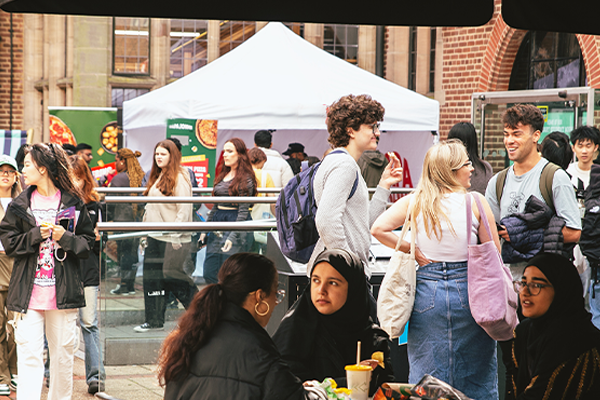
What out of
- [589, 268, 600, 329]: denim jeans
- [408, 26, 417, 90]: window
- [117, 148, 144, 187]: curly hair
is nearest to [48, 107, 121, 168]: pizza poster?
[117, 148, 144, 187]: curly hair

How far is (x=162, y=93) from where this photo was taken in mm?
12234

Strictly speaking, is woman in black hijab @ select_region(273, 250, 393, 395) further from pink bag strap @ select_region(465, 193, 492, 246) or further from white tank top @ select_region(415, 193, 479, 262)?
pink bag strap @ select_region(465, 193, 492, 246)

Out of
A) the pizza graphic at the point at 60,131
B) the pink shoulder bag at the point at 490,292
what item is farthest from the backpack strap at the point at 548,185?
the pizza graphic at the point at 60,131

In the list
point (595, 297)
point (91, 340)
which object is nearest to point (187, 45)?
point (91, 340)

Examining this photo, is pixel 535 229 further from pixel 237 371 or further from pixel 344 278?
pixel 237 371

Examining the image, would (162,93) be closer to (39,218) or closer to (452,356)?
(39,218)

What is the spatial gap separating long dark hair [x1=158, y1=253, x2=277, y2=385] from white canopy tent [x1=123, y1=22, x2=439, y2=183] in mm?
8664

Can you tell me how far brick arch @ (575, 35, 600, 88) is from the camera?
39.3ft

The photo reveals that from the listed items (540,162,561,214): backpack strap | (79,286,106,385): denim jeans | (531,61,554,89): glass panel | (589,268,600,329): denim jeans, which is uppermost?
(531,61,554,89): glass panel

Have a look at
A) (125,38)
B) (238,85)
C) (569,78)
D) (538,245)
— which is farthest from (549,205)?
(125,38)

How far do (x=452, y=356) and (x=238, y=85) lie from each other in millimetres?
8638

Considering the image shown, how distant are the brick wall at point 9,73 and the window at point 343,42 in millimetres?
8395

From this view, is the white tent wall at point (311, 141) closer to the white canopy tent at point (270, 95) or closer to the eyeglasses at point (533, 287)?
the white canopy tent at point (270, 95)

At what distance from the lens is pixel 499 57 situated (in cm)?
1458
